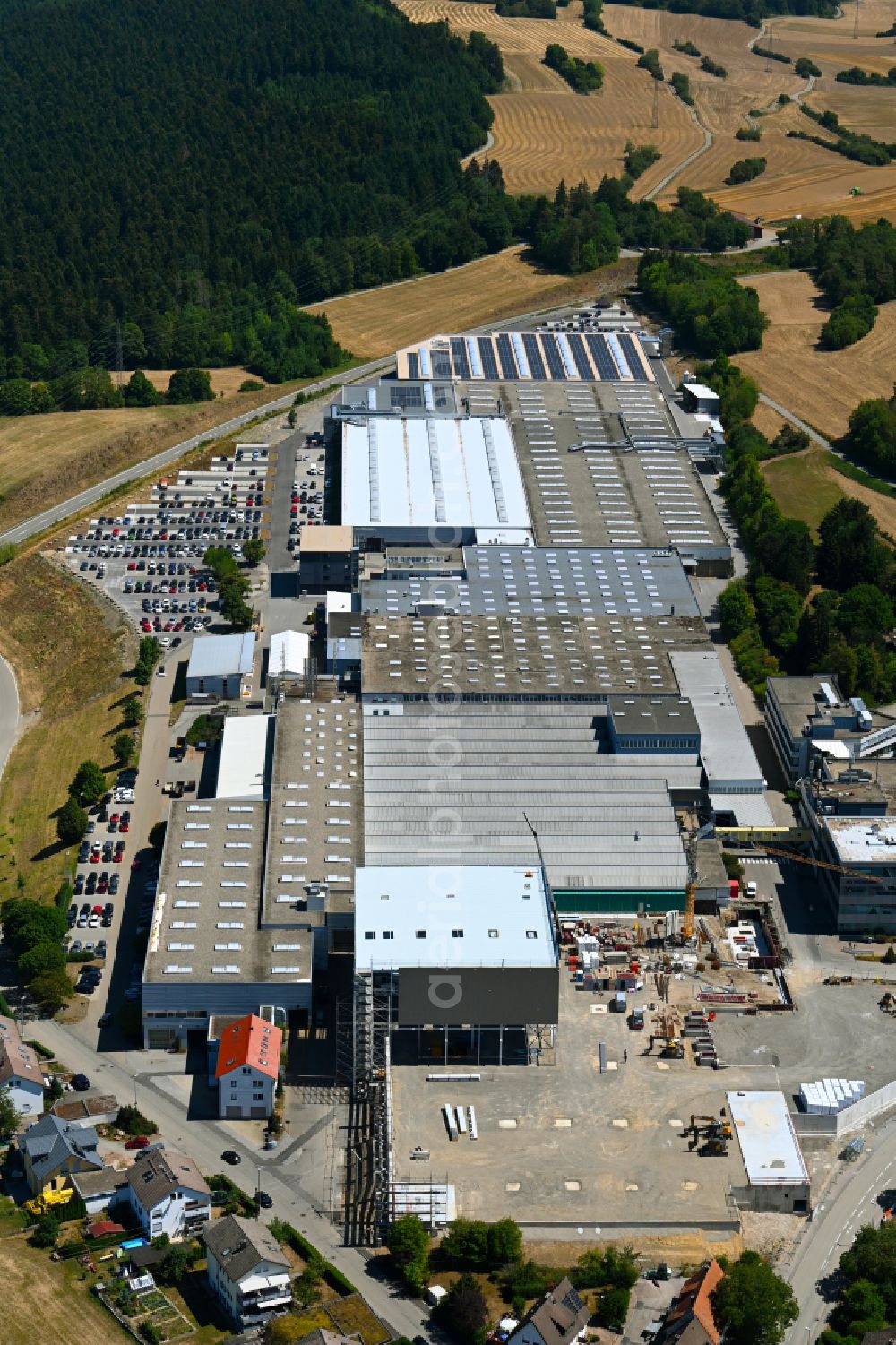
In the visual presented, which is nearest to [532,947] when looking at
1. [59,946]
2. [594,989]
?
[594,989]

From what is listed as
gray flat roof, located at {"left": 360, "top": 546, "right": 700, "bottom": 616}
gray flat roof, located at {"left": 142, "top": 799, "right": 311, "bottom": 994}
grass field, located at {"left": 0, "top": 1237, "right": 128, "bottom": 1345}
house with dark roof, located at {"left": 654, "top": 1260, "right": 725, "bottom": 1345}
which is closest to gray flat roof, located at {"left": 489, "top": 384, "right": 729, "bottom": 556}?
gray flat roof, located at {"left": 360, "top": 546, "right": 700, "bottom": 616}

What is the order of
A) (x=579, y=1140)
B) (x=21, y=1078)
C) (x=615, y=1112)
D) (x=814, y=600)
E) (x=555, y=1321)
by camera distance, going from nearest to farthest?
(x=555, y=1321) → (x=21, y=1078) → (x=579, y=1140) → (x=615, y=1112) → (x=814, y=600)

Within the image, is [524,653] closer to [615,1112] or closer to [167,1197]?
[615,1112]

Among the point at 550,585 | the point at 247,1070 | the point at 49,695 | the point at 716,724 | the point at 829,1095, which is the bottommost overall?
the point at 49,695

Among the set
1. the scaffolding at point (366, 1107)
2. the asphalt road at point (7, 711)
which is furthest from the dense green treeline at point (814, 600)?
the asphalt road at point (7, 711)

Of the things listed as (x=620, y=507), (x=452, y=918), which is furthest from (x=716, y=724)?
(x=620, y=507)

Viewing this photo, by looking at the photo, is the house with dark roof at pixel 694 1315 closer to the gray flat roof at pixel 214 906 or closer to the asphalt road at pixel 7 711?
the gray flat roof at pixel 214 906

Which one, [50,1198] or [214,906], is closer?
[50,1198]
